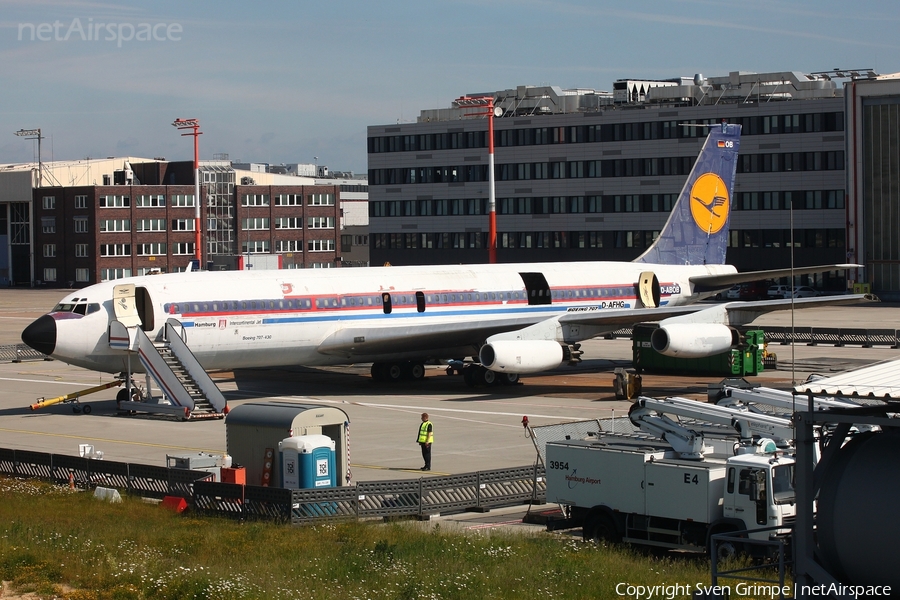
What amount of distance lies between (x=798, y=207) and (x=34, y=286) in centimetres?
9479

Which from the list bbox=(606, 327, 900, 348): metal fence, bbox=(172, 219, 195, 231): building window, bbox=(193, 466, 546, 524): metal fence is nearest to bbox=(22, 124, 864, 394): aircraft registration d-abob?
bbox=(606, 327, 900, 348): metal fence

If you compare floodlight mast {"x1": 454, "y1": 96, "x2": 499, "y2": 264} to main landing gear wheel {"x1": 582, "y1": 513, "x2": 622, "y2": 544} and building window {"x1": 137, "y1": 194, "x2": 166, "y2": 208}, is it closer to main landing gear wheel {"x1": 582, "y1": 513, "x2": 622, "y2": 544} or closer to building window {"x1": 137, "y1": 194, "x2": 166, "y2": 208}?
main landing gear wheel {"x1": 582, "y1": 513, "x2": 622, "y2": 544}

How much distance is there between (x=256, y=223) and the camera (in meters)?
145

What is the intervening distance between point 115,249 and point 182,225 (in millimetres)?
Result: 8617

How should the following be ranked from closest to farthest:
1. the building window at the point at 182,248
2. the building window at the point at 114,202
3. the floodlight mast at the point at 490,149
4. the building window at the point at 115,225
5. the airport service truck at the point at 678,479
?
the airport service truck at the point at 678,479
the floodlight mast at the point at 490,149
the building window at the point at 114,202
the building window at the point at 115,225
the building window at the point at 182,248

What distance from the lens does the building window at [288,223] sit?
482 feet

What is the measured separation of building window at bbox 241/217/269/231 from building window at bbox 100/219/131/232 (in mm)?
14459

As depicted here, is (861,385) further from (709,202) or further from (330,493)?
(709,202)

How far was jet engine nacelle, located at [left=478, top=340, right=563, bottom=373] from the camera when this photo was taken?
42438 millimetres

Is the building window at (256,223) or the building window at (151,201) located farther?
the building window at (256,223)

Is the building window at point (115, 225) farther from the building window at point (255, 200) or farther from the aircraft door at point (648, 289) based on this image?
the aircraft door at point (648, 289)

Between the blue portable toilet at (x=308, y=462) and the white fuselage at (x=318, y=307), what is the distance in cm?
1549

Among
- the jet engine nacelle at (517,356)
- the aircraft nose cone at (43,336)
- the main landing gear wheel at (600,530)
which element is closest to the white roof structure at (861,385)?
the main landing gear wheel at (600,530)

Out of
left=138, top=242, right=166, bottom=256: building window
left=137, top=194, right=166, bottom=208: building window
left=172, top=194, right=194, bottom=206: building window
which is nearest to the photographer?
left=137, top=194, right=166, bottom=208: building window
